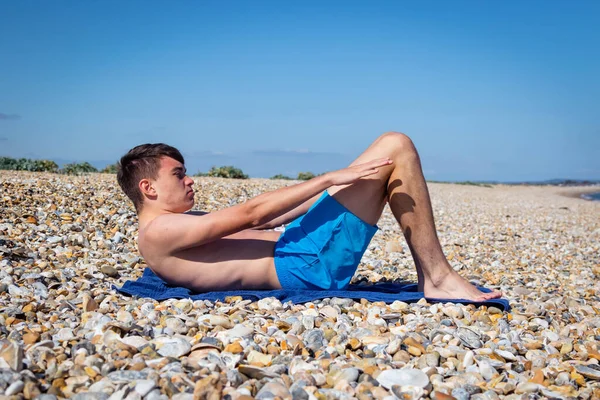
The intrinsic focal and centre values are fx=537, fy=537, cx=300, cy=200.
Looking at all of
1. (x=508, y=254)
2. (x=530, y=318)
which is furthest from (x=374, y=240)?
(x=530, y=318)

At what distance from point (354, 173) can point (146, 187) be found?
1.47 metres

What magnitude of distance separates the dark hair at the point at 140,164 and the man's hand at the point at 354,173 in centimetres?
119

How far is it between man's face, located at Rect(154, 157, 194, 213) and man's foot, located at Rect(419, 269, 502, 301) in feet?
6.10

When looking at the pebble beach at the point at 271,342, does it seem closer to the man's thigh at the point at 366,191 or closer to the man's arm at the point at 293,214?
the man's thigh at the point at 366,191

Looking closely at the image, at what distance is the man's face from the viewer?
149 inches

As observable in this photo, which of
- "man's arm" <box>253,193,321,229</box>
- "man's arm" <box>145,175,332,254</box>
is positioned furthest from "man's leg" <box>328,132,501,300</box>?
"man's arm" <box>253,193,321,229</box>

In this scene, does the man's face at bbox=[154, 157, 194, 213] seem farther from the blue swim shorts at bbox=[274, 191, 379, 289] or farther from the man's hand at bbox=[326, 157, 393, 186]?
the man's hand at bbox=[326, 157, 393, 186]

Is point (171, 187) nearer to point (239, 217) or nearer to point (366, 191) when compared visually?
point (239, 217)

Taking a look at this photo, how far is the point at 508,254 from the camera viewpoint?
289 inches

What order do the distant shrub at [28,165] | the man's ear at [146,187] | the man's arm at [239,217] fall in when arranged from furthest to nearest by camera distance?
the distant shrub at [28,165] → the man's ear at [146,187] → the man's arm at [239,217]

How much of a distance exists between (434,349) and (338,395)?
82 cm

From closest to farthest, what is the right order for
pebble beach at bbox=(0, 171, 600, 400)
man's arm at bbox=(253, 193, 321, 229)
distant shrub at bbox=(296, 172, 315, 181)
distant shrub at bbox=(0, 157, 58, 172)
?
pebble beach at bbox=(0, 171, 600, 400) < man's arm at bbox=(253, 193, 321, 229) < distant shrub at bbox=(0, 157, 58, 172) < distant shrub at bbox=(296, 172, 315, 181)

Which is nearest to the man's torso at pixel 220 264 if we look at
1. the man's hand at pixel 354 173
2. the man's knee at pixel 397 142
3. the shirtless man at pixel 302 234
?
the shirtless man at pixel 302 234

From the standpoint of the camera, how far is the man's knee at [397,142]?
367cm
